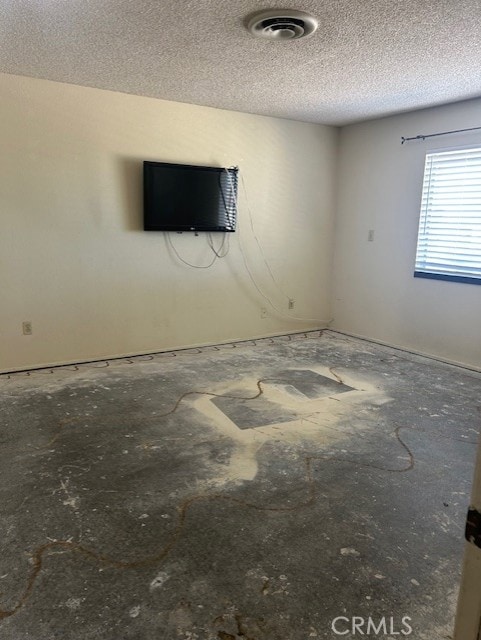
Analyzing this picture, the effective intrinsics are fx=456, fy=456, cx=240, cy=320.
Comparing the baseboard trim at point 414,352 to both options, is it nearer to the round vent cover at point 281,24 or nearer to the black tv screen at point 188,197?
the black tv screen at point 188,197

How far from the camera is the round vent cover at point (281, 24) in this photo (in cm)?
246

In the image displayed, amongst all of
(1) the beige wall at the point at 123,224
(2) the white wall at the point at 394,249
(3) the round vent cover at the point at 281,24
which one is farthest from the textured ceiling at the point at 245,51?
(2) the white wall at the point at 394,249

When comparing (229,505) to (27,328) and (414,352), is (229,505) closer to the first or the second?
(27,328)

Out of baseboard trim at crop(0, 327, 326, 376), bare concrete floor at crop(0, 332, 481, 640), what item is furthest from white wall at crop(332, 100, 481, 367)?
bare concrete floor at crop(0, 332, 481, 640)

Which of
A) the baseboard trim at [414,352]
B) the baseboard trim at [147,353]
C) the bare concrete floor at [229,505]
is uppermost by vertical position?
the baseboard trim at [414,352]

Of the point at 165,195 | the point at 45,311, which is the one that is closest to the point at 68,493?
the point at 45,311

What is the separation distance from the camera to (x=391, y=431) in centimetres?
294

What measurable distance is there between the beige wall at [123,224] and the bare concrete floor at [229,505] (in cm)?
71

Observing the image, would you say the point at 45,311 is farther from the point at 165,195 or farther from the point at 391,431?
the point at 391,431

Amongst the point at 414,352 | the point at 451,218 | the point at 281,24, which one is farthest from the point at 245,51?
the point at 414,352

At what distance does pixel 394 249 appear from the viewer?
4.94m

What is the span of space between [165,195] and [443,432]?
3.10 meters

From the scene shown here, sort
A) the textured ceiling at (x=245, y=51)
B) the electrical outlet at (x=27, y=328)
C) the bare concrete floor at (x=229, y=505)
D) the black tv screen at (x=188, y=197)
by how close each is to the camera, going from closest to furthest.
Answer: the bare concrete floor at (x=229, y=505) < the textured ceiling at (x=245, y=51) < the electrical outlet at (x=27, y=328) < the black tv screen at (x=188, y=197)

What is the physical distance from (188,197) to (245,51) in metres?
1.66
